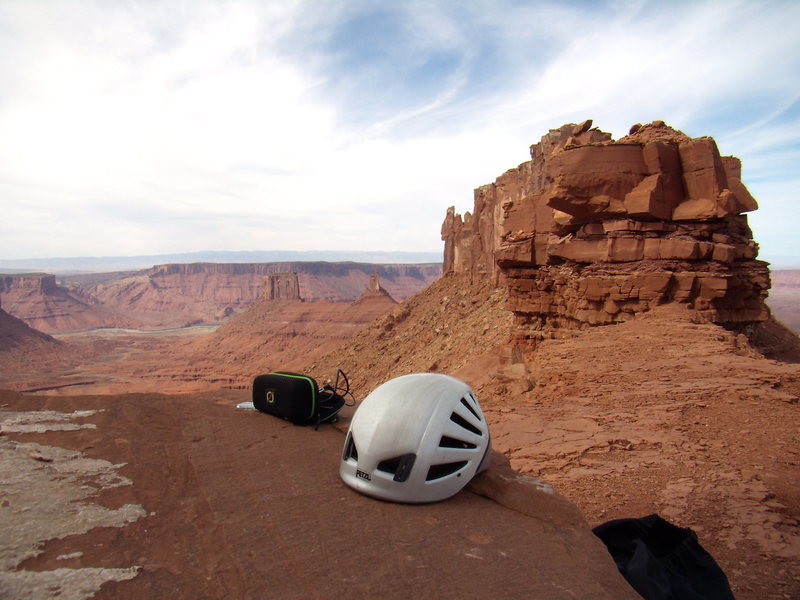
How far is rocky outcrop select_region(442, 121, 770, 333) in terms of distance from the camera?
931 centimetres

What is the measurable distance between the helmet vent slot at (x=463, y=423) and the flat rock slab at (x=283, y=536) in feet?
1.20

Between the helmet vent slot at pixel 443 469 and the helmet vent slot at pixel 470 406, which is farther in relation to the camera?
the helmet vent slot at pixel 470 406

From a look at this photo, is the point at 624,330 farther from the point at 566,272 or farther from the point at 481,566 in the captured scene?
the point at 481,566

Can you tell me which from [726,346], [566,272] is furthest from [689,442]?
[566,272]

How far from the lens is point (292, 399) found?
12.3 feet

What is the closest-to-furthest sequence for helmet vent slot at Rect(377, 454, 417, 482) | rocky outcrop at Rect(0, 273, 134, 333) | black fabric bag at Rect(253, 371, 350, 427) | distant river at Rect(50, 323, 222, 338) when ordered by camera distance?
helmet vent slot at Rect(377, 454, 417, 482) < black fabric bag at Rect(253, 371, 350, 427) < distant river at Rect(50, 323, 222, 338) < rocky outcrop at Rect(0, 273, 134, 333)

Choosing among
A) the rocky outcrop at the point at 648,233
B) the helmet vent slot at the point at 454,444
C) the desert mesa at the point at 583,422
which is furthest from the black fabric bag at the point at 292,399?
the rocky outcrop at the point at 648,233

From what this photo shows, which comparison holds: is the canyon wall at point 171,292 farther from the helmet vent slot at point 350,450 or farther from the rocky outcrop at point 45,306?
the helmet vent slot at point 350,450

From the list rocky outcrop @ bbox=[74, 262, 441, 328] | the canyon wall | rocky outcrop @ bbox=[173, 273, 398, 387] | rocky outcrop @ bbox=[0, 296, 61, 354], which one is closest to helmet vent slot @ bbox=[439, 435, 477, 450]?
rocky outcrop @ bbox=[173, 273, 398, 387]

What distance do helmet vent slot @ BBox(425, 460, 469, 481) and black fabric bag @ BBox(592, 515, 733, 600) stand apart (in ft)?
3.07

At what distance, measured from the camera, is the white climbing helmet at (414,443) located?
2646mm

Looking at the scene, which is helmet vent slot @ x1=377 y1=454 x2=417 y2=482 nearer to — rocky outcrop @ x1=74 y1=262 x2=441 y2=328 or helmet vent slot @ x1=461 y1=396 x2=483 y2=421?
helmet vent slot @ x1=461 y1=396 x2=483 y2=421

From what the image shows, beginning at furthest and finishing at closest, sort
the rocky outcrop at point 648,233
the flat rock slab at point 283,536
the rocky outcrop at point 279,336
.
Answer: the rocky outcrop at point 279,336 < the rocky outcrop at point 648,233 < the flat rock slab at point 283,536

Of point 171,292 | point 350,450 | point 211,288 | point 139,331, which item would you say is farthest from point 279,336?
point 211,288
